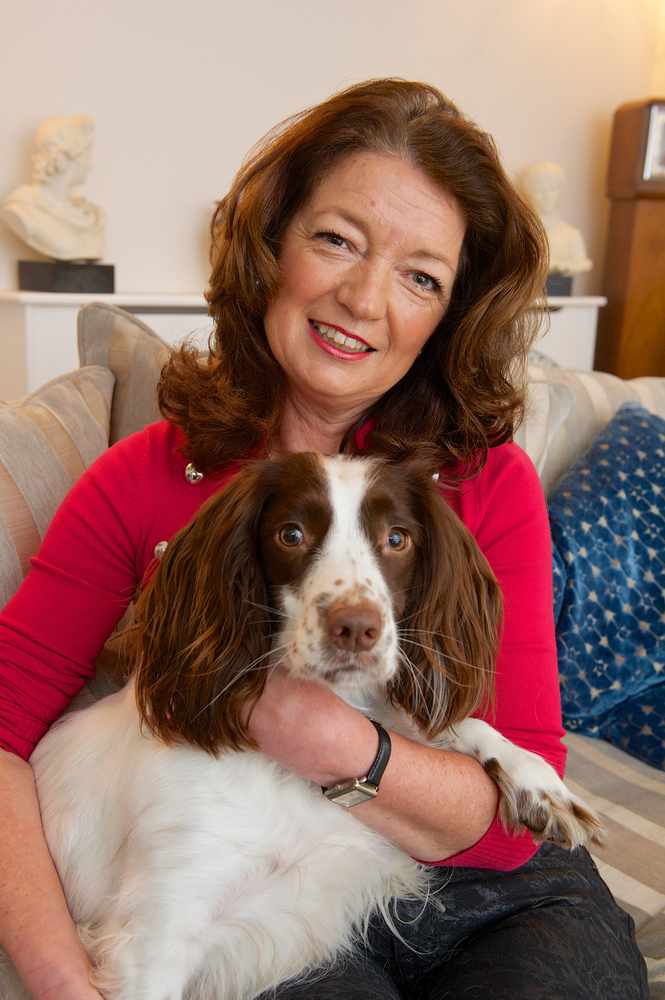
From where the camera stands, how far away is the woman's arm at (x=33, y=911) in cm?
111

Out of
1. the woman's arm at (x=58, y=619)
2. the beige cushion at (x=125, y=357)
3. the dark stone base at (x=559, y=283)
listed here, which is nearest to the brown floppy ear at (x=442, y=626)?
the woman's arm at (x=58, y=619)

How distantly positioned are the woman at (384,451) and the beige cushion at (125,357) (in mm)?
358

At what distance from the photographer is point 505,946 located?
48.9 inches

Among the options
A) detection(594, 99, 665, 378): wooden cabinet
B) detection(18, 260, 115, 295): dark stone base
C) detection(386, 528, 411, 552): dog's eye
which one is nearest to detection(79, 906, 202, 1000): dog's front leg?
detection(386, 528, 411, 552): dog's eye

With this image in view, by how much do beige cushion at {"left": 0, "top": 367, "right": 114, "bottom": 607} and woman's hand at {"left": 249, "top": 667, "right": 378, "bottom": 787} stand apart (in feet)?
1.75

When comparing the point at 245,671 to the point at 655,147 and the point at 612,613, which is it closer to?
the point at 612,613

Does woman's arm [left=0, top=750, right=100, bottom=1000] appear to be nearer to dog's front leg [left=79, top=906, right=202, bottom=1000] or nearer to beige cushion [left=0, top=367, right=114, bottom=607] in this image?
dog's front leg [left=79, top=906, right=202, bottom=1000]

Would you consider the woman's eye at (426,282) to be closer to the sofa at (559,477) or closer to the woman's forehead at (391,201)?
the woman's forehead at (391,201)

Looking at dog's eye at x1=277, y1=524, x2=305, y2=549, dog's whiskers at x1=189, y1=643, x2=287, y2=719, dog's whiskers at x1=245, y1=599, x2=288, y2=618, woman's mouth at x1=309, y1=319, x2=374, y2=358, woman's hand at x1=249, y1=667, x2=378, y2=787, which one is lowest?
woman's hand at x1=249, y1=667, x2=378, y2=787

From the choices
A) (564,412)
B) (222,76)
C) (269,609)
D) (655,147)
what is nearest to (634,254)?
(655,147)

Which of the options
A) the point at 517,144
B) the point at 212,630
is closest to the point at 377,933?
the point at 212,630

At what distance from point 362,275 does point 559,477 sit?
48.7 inches

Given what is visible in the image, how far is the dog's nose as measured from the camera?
103 centimetres

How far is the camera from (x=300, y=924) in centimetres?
122
